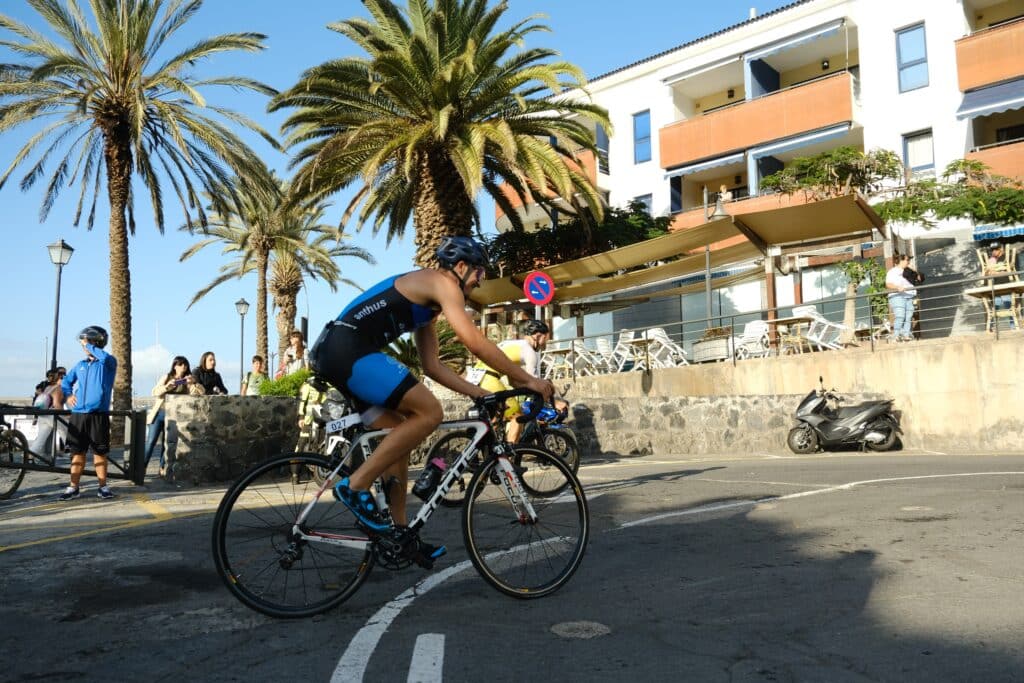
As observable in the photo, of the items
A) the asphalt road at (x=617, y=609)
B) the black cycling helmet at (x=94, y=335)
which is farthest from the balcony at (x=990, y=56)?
the black cycling helmet at (x=94, y=335)

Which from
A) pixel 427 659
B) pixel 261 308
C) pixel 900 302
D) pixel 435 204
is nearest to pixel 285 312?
pixel 261 308

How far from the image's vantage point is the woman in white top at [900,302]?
15383mm

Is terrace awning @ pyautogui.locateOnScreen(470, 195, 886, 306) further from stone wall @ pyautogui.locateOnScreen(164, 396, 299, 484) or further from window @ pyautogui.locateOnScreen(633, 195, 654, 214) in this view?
window @ pyautogui.locateOnScreen(633, 195, 654, 214)

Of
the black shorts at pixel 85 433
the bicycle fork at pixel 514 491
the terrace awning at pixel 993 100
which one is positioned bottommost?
the bicycle fork at pixel 514 491

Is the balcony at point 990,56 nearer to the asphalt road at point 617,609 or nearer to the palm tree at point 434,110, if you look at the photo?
Result: the palm tree at point 434,110

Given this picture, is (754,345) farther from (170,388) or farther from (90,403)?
(90,403)

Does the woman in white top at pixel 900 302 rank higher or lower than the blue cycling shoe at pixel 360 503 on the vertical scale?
higher

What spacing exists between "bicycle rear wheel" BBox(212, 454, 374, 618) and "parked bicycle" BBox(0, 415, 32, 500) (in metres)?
7.02

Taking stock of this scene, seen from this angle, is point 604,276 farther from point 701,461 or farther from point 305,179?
point 701,461

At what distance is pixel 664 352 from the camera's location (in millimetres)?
19531

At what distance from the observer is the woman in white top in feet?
50.5

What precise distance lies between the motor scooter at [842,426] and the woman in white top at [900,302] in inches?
71.7

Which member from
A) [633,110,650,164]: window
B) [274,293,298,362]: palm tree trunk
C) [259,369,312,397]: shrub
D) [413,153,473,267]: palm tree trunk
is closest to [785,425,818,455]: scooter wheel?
[259,369,312,397]: shrub

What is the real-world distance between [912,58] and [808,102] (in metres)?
3.03
